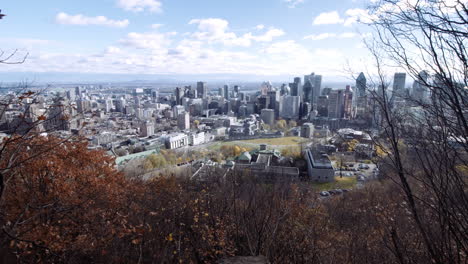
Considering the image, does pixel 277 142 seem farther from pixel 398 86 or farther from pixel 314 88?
pixel 314 88

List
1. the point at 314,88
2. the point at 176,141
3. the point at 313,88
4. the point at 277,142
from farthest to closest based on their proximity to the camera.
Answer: the point at 314,88 → the point at 313,88 → the point at 277,142 → the point at 176,141

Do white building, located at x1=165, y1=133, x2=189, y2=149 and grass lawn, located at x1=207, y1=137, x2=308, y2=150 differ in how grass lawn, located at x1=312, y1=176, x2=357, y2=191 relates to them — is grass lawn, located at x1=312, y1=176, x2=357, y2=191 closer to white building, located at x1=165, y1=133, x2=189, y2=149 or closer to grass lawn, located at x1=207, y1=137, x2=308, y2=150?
grass lawn, located at x1=207, y1=137, x2=308, y2=150

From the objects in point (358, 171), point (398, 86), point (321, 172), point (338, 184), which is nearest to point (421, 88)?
point (398, 86)

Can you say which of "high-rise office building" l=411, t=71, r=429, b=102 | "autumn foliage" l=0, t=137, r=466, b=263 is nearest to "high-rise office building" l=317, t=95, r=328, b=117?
"autumn foliage" l=0, t=137, r=466, b=263

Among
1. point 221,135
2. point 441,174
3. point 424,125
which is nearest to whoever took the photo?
point 441,174

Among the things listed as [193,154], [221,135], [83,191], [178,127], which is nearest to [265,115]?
[221,135]

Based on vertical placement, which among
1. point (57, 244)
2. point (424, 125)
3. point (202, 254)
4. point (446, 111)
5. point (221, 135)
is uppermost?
point (446, 111)

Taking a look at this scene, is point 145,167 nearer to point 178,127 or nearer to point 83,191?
point 83,191

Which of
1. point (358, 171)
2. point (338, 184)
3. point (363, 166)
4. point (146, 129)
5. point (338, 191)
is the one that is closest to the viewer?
point (338, 191)
